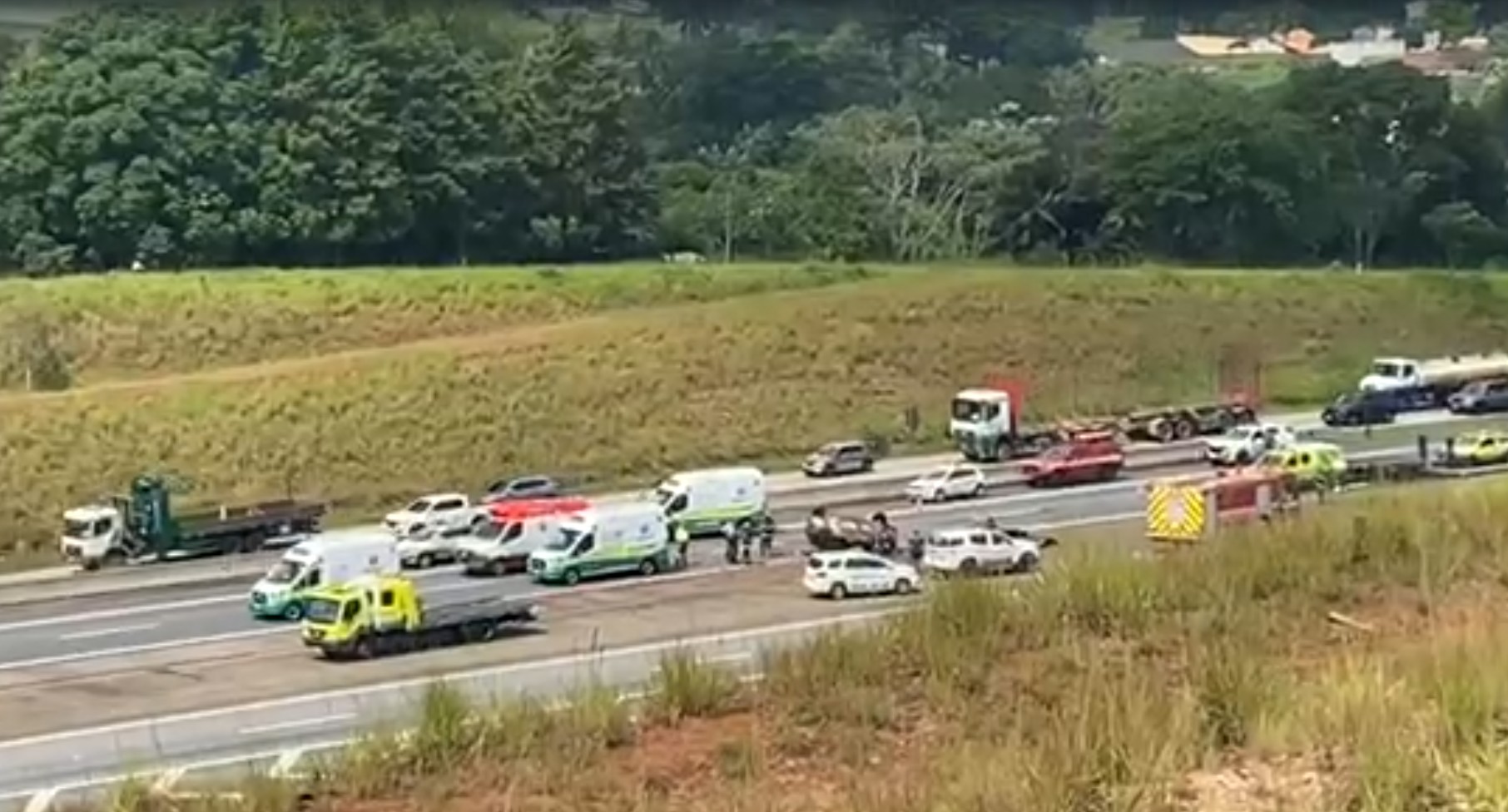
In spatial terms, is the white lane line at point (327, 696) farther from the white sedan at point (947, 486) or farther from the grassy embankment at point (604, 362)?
the grassy embankment at point (604, 362)

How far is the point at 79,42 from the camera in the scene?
5403 cm

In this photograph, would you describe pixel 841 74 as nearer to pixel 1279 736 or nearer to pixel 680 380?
pixel 680 380

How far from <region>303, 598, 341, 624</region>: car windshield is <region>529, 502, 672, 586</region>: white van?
13.9 feet

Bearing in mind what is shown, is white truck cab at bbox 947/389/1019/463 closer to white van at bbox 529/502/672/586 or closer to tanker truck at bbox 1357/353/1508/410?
tanker truck at bbox 1357/353/1508/410

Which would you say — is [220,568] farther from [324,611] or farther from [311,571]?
[324,611]

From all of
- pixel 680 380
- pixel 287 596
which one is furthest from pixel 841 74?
pixel 287 596

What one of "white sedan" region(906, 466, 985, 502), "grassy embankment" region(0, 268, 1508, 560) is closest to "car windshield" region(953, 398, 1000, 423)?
"grassy embankment" region(0, 268, 1508, 560)

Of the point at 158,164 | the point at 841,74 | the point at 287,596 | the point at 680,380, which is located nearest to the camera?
the point at 287,596

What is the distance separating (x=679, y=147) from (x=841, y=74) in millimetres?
14272

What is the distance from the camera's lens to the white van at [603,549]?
23.7m

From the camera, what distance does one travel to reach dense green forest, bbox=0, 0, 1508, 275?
50781 mm

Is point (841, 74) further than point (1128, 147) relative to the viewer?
Yes

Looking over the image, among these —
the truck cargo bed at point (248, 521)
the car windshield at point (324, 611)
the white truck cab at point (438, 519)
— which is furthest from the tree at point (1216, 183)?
the car windshield at point (324, 611)

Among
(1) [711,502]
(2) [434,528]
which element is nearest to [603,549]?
(2) [434,528]
